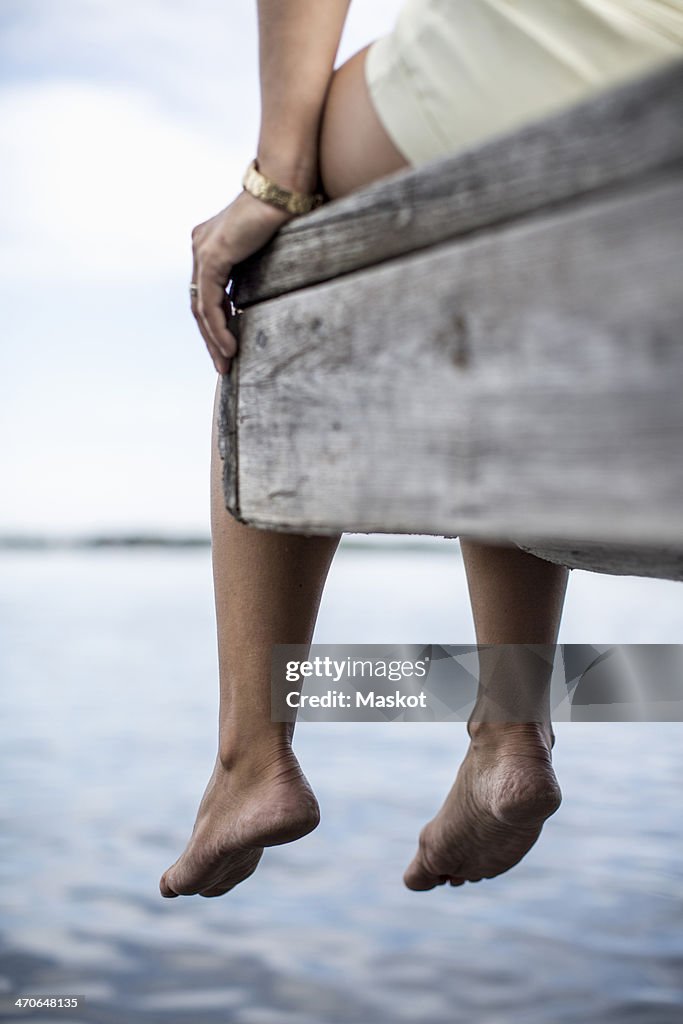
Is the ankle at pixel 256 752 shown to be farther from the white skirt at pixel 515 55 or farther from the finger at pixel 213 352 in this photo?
the white skirt at pixel 515 55

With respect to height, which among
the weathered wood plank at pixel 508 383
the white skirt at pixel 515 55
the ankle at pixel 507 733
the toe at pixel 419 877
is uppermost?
the white skirt at pixel 515 55

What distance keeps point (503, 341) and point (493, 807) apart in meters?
0.87

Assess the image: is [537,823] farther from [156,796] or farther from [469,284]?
[156,796]

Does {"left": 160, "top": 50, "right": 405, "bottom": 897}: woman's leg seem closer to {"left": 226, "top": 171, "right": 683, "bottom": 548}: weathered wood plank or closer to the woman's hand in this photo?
the woman's hand

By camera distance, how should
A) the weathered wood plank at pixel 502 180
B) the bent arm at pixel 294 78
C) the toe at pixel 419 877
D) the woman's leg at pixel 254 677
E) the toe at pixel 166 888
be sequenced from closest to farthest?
the weathered wood plank at pixel 502 180, the bent arm at pixel 294 78, the woman's leg at pixel 254 677, the toe at pixel 166 888, the toe at pixel 419 877

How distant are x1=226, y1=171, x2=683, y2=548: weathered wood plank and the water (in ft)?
3.13

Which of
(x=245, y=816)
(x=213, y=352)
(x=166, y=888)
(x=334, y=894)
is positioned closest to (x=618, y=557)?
(x=213, y=352)

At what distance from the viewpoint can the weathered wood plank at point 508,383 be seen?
45cm

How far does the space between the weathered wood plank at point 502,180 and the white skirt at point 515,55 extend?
3.6 inches

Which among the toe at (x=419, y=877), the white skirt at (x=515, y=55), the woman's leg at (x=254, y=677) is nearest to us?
the white skirt at (x=515, y=55)

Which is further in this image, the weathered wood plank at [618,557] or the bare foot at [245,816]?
the bare foot at [245,816]

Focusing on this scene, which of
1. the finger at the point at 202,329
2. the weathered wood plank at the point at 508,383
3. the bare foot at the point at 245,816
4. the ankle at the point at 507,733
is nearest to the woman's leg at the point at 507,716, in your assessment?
the ankle at the point at 507,733

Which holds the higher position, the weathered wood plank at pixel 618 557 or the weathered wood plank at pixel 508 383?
the weathered wood plank at pixel 508 383

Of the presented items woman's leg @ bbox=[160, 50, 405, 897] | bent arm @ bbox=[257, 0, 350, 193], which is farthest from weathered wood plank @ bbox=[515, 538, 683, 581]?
bent arm @ bbox=[257, 0, 350, 193]
